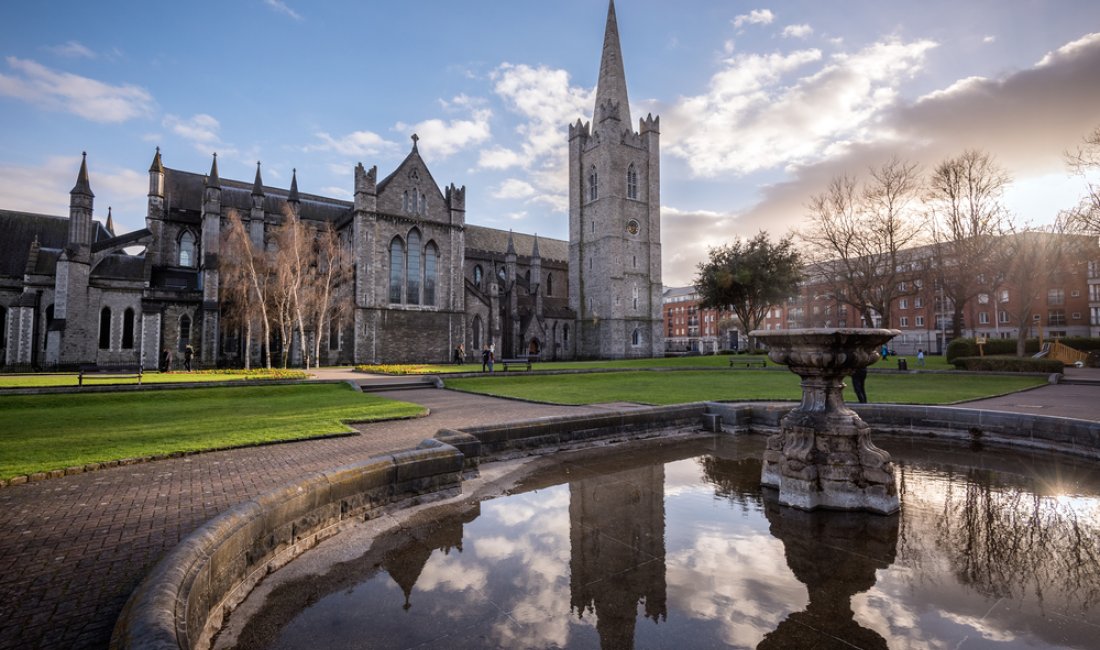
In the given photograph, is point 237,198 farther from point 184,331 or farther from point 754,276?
point 754,276

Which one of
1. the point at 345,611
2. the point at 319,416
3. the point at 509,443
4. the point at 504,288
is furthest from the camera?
the point at 504,288

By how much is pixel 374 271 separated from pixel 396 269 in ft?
7.10

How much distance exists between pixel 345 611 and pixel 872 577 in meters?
4.17

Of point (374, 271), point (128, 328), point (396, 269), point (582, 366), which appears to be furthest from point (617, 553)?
point (128, 328)

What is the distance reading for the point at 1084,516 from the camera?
5.30 m

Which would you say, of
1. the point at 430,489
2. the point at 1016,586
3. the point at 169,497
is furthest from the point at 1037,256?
the point at 169,497

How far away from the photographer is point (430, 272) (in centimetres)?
3981

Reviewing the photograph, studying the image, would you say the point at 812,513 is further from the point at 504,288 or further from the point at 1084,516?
the point at 504,288

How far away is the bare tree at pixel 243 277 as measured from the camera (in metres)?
32.2

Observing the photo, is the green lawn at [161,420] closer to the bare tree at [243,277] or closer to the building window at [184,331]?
the bare tree at [243,277]

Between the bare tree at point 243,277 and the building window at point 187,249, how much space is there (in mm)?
5987

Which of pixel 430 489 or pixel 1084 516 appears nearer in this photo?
pixel 1084 516

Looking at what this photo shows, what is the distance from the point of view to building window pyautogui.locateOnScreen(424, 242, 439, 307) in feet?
130

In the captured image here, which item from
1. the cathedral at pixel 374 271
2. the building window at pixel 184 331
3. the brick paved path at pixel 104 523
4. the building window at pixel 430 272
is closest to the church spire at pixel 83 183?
the cathedral at pixel 374 271
